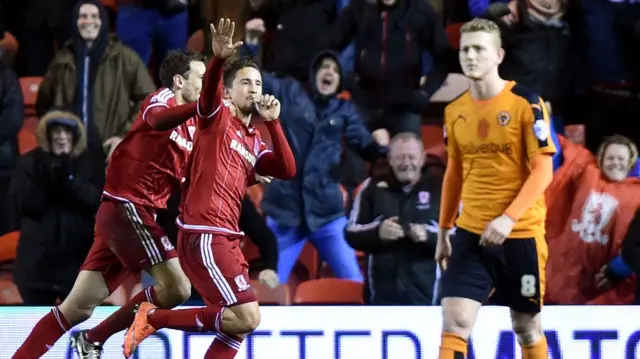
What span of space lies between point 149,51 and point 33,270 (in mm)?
1770

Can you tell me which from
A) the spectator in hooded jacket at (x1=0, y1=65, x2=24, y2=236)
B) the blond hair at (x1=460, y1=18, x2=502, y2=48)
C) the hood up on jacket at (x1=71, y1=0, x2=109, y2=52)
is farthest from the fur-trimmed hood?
the blond hair at (x1=460, y1=18, x2=502, y2=48)

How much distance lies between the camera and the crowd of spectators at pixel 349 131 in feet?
23.5

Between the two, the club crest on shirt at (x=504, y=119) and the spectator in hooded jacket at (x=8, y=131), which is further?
the spectator in hooded jacket at (x=8, y=131)

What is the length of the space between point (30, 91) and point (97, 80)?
2.61 ft

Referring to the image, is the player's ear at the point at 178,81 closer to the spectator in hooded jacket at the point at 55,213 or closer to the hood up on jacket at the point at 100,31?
the spectator in hooded jacket at the point at 55,213

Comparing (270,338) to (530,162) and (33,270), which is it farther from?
(530,162)

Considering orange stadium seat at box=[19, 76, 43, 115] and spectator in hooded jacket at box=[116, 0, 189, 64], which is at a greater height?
spectator in hooded jacket at box=[116, 0, 189, 64]

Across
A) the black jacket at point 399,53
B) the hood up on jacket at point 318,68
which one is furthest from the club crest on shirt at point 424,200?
the hood up on jacket at point 318,68

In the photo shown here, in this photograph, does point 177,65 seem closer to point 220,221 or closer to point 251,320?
point 220,221

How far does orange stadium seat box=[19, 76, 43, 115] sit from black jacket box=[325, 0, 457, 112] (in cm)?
231

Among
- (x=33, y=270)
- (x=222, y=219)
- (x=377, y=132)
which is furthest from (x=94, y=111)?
(x=222, y=219)

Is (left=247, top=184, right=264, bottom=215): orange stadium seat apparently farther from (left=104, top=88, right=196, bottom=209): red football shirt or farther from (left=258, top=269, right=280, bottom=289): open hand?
(left=104, top=88, right=196, bottom=209): red football shirt

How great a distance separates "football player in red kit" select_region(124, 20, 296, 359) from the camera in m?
5.35

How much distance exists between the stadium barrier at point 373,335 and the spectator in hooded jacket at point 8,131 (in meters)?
1.08
